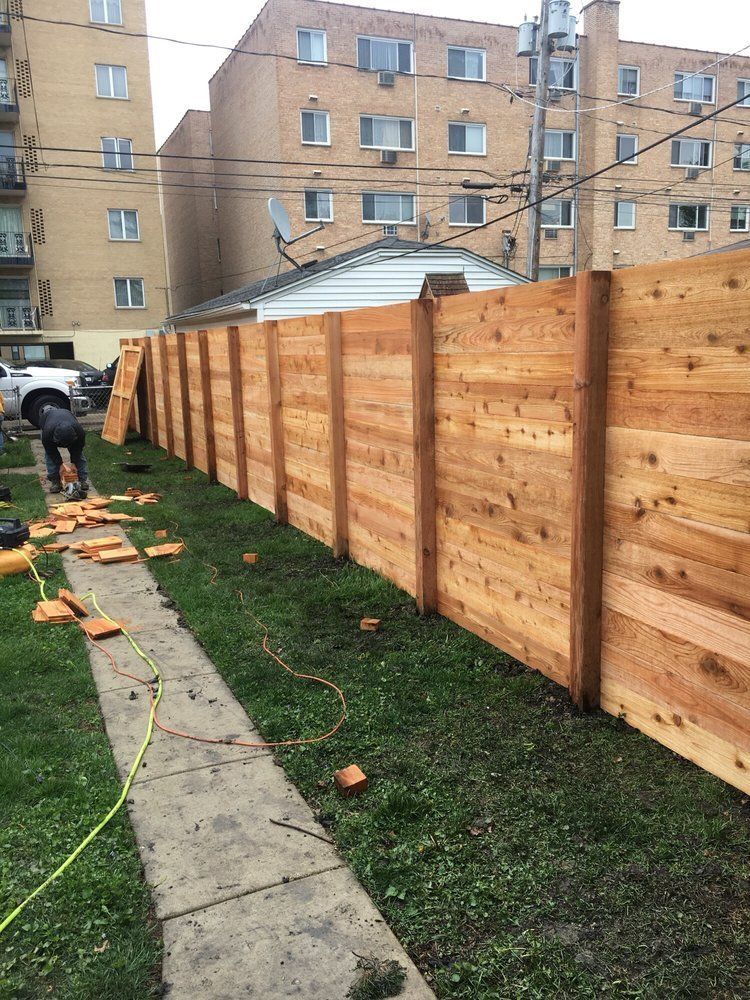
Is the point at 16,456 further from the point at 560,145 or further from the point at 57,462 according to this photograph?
the point at 560,145

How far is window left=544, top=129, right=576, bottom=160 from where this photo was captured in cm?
3984

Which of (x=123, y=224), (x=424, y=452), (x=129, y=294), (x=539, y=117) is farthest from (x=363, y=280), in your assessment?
(x=123, y=224)

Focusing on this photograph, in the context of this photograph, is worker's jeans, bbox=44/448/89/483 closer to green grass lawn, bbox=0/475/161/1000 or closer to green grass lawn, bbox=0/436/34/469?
green grass lawn, bbox=0/436/34/469

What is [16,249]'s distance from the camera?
37000 millimetres

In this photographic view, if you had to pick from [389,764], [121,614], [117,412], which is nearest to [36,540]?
[121,614]

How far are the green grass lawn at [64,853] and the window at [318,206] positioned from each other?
3345 cm

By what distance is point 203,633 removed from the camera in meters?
5.78

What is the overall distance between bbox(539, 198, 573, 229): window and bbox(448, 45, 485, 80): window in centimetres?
691

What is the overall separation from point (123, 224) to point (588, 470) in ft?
131

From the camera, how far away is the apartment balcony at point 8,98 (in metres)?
36.0

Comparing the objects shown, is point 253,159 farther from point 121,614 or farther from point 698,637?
point 698,637

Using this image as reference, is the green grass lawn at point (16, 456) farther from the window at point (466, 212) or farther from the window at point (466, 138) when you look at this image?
the window at point (466, 138)

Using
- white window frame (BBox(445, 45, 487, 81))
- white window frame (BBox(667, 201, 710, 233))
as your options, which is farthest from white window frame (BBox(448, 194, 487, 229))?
white window frame (BBox(667, 201, 710, 233))

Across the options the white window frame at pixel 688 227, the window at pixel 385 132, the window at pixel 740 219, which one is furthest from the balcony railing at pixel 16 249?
the window at pixel 740 219
